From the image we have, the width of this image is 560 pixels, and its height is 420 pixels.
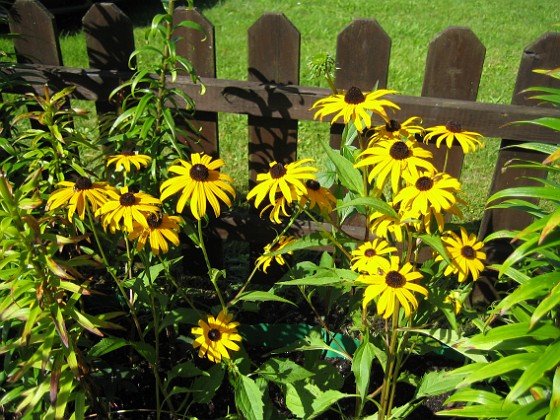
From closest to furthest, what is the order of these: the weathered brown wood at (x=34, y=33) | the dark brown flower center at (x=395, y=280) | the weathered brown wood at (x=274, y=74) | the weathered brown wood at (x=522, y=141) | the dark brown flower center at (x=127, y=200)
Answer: the dark brown flower center at (x=395, y=280), the dark brown flower center at (x=127, y=200), the weathered brown wood at (x=522, y=141), the weathered brown wood at (x=274, y=74), the weathered brown wood at (x=34, y=33)

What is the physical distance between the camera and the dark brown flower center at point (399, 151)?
1549 millimetres

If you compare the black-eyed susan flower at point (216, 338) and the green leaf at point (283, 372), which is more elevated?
the black-eyed susan flower at point (216, 338)

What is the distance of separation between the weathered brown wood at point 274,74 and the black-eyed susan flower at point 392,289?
1.17 meters

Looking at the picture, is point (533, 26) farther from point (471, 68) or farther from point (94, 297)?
point (94, 297)

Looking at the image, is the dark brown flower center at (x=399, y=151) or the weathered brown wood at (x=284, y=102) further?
the weathered brown wood at (x=284, y=102)

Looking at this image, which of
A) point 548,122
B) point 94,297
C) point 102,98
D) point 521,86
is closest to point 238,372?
point 94,297

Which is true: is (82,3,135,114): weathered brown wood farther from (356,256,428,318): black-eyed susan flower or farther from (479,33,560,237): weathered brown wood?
(479,33,560,237): weathered brown wood

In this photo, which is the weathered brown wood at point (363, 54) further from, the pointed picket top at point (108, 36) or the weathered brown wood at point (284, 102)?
the pointed picket top at point (108, 36)

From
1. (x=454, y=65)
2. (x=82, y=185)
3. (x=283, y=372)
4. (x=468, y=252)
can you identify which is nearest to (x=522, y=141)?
(x=454, y=65)

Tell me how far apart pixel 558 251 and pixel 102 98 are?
206 centimetres

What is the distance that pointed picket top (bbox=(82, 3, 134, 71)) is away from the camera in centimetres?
260

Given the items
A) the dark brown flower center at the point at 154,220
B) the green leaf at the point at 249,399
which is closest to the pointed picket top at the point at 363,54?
the dark brown flower center at the point at 154,220

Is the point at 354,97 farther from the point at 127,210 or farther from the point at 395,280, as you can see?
the point at 127,210

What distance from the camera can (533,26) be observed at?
27.2ft
